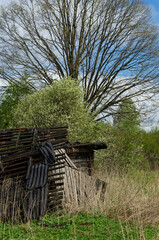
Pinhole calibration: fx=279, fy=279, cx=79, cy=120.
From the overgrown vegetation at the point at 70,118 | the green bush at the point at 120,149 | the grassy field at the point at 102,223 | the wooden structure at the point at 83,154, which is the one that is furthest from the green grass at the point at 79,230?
the green bush at the point at 120,149

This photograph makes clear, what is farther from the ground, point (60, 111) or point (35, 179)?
point (60, 111)

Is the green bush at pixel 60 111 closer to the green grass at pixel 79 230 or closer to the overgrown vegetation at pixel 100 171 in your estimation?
the overgrown vegetation at pixel 100 171

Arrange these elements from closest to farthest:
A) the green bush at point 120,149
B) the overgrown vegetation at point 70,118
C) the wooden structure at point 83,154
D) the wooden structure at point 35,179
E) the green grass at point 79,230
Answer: the green grass at point 79,230 → the wooden structure at point 35,179 → the wooden structure at point 83,154 → the overgrown vegetation at point 70,118 → the green bush at point 120,149

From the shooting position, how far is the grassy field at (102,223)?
17.7ft

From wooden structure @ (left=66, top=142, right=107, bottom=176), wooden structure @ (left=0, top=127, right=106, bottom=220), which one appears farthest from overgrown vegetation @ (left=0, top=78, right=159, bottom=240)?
wooden structure @ (left=66, top=142, right=107, bottom=176)

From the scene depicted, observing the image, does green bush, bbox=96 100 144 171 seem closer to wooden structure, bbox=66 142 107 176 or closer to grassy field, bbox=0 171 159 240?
wooden structure, bbox=66 142 107 176

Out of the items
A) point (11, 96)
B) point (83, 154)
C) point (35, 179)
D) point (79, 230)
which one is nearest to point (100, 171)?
point (83, 154)

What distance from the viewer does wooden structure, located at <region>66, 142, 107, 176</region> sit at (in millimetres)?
12907

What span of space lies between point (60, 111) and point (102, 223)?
36.1 ft

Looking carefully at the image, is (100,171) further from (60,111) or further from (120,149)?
(120,149)

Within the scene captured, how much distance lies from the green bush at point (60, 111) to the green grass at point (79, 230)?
9.98 metres

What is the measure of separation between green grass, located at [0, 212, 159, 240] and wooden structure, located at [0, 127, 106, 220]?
0.51 m

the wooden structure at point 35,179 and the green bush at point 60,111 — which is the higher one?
the green bush at point 60,111

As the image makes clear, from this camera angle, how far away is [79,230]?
5.54 m
